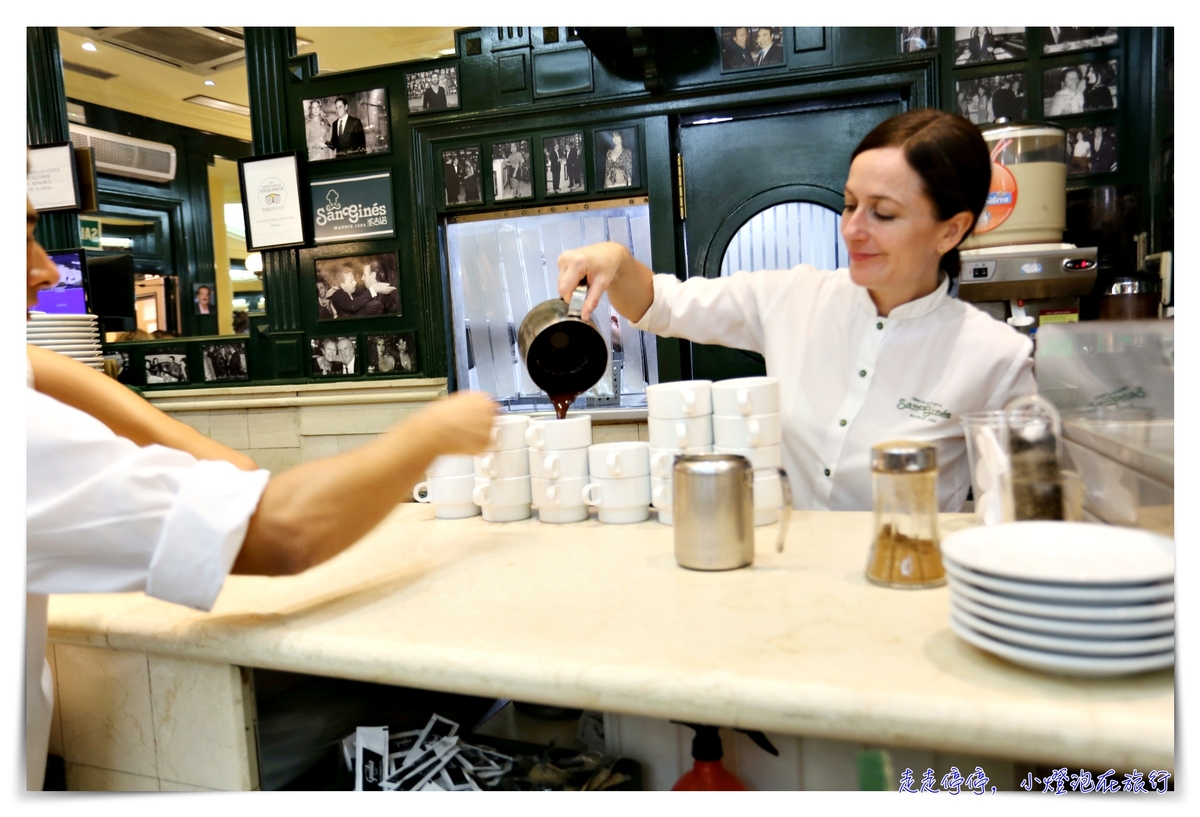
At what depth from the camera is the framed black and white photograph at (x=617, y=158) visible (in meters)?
3.42

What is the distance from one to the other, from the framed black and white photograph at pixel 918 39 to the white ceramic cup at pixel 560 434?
2454 millimetres

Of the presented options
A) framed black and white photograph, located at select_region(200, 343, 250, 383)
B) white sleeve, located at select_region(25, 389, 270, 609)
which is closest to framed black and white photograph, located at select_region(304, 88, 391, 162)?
framed black and white photograph, located at select_region(200, 343, 250, 383)

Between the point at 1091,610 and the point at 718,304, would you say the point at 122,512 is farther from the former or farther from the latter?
the point at 718,304

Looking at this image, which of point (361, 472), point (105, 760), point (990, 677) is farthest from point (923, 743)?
point (105, 760)

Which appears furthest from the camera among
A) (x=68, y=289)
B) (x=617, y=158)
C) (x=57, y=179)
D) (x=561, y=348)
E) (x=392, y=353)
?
(x=57, y=179)

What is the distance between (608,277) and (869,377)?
1.93 feet

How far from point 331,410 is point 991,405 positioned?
10.1 ft

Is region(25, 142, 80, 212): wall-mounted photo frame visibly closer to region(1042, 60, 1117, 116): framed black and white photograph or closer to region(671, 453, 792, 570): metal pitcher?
region(671, 453, 792, 570): metal pitcher

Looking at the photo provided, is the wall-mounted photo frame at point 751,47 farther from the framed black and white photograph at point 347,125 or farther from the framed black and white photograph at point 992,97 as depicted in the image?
the framed black and white photograph at point 347,125

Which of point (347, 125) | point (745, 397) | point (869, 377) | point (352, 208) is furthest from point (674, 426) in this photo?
point (347, 125)

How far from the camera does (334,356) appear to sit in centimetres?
393

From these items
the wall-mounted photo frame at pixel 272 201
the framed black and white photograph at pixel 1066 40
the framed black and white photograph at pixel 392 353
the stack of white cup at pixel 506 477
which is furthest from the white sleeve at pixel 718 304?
the wall-mounted photo frame at pixel 272 201

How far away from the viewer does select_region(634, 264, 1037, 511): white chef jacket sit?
1599 millimetres
